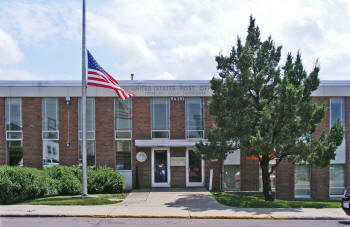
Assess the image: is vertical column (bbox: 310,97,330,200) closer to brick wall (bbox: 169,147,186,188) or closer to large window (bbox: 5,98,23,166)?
brick wall (bbox: 169,147,186,188)

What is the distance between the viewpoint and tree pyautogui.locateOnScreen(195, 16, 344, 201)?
47.2 ft

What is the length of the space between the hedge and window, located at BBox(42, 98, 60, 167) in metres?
2.52

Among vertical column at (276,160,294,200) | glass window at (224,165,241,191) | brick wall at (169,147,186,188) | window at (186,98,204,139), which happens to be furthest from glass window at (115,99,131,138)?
vertical column at (276,160,294,200)

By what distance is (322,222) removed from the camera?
11.8m

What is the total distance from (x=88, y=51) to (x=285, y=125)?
28.6ft

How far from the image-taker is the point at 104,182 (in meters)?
17.8

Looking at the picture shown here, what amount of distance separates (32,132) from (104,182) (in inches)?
215

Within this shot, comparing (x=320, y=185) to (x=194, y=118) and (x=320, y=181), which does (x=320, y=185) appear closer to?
(x=320, y=181)

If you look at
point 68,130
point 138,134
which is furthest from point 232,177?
point 68,130

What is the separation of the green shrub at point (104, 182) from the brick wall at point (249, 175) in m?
6.86

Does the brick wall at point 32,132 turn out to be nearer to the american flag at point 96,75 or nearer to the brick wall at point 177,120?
the american flag at point 96,75

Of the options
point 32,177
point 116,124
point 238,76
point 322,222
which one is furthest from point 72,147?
point 322,222

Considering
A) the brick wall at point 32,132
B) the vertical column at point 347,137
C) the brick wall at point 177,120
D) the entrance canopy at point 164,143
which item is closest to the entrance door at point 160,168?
the entrance canopy at point 164,143

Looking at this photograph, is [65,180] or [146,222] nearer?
[146,222]
